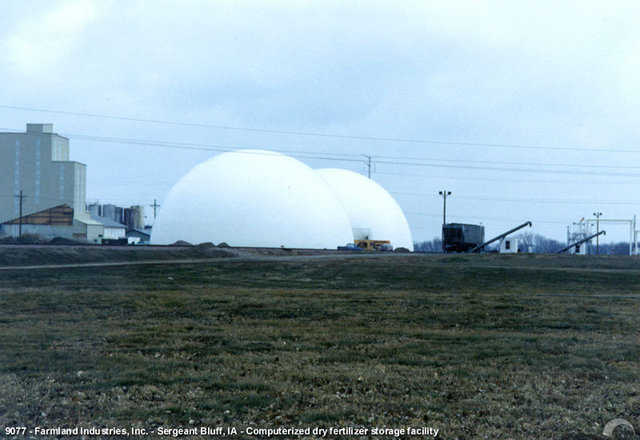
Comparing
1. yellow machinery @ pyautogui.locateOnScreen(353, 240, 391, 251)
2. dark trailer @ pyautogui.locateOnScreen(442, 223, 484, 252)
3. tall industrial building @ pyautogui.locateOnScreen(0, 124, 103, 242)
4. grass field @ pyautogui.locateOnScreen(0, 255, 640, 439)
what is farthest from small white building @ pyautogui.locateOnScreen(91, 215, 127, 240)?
grass field @ pyautogui.locateOnScreen(0, 255, 640, 439)

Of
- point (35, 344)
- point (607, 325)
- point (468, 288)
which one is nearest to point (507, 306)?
point (607, 325)

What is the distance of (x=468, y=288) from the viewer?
68.9ft

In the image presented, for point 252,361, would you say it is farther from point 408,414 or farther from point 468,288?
point 468,288

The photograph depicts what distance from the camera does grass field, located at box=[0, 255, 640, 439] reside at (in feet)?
20.1

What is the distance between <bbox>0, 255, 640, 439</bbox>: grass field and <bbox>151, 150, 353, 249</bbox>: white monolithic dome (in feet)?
123

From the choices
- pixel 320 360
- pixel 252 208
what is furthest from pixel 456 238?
pixel 320 360

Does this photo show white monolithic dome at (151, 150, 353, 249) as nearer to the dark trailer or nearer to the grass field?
the dark trailer

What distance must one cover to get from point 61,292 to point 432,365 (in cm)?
1151

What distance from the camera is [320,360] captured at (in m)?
8.46

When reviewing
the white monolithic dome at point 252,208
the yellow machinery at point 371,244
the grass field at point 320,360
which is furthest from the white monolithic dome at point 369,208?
the grass field at point 320,360

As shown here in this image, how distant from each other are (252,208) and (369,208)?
22.4 metres

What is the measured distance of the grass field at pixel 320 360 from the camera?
6117 millimetres

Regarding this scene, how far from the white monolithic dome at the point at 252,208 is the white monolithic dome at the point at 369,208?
1009cm

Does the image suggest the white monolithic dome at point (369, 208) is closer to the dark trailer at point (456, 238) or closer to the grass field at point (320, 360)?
the dark trailer at point (456, 238)
